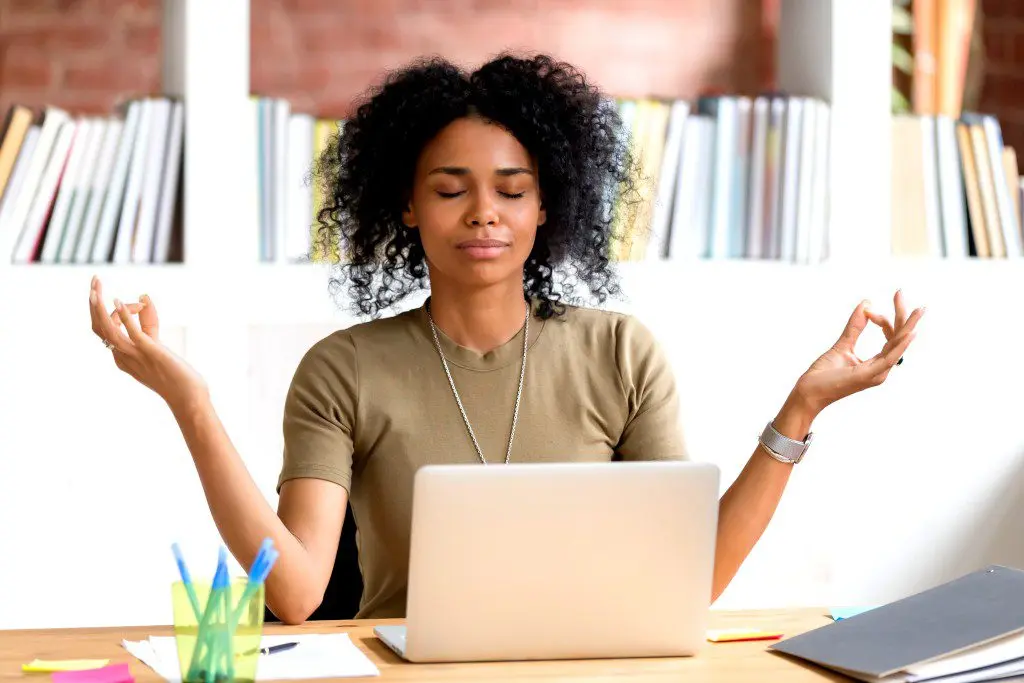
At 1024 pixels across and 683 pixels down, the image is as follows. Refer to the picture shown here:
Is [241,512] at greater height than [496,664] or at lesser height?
greater

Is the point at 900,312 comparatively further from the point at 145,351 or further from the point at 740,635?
the point at 145,351

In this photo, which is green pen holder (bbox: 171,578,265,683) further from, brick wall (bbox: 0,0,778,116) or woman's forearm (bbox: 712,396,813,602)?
brick wall (bbox: 0,0,778,116)

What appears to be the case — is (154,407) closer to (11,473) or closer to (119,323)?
(11,473)

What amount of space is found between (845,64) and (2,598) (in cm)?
194

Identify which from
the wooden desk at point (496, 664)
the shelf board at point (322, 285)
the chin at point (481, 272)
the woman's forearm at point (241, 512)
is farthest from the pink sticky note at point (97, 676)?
the shelf board at point (322, 285)

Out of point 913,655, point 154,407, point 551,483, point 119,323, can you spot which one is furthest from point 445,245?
point 154,407

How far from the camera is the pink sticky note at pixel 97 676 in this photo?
1.25 meters

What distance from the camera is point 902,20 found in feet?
9.52

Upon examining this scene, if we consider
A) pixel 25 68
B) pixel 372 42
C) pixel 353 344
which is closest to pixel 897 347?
pixel 353 344

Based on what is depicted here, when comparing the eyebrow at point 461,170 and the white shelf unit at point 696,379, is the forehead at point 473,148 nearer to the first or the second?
the eyebrow at point 461,170

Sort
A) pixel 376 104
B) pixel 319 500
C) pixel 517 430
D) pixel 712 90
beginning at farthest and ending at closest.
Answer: pixel 712 90 < pixel 376 104 < pixel 517 430 < pixel 319 500

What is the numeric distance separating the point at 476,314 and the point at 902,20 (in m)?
1.55

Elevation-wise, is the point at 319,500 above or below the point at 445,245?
below

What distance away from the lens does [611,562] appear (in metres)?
1.27
